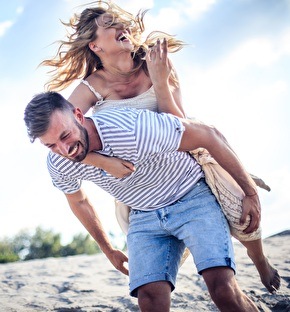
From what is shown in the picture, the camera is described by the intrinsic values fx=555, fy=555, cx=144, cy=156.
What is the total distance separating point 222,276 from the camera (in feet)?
10.2

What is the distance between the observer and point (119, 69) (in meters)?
3.84

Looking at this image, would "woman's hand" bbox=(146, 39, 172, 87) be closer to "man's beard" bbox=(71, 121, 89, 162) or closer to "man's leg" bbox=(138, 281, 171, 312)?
Result: "man's beard" bbox=(71, 121, 89, 162)

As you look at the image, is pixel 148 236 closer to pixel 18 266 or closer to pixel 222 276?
pixel 222 276

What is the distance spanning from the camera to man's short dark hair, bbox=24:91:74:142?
10.2ft

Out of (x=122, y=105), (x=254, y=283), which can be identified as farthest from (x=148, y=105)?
(x=254, y=283)

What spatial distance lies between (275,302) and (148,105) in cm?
200

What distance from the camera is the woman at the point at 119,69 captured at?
3463mm

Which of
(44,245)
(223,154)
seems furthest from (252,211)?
(44,245)

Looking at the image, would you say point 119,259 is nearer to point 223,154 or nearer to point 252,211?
point 252,211

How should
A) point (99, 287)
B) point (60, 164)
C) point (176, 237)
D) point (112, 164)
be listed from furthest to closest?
point (99, 287) < point (176, 237) < point (60, 164) < point (112, 164)

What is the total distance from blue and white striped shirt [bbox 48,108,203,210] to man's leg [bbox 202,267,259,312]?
21.3 inches

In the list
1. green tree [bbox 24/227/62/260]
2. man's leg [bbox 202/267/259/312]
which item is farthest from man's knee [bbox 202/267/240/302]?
green tree [bbox 24/227/62/260]

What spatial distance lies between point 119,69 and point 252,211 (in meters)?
1.32

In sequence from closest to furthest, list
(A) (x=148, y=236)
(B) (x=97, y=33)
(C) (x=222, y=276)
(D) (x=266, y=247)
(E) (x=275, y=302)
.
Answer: (C) (x=222, y=276) → (A) (x=148, y=236) → (B) (x=97, y=33) → (E) (x=275, y=302) → (D) (x=266, y=247)
